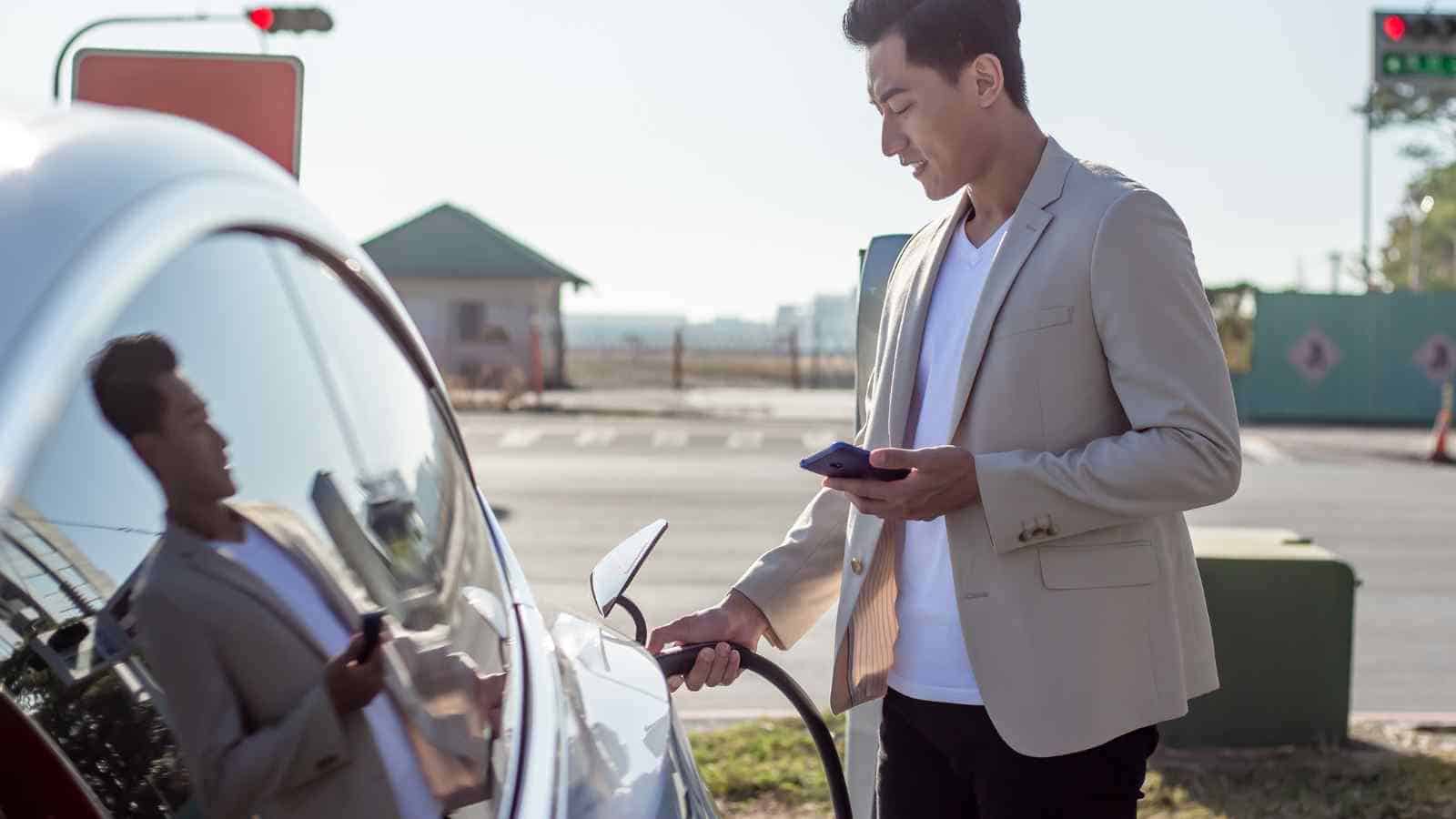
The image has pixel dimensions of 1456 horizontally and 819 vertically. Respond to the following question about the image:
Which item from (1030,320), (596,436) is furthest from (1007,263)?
(596,436)

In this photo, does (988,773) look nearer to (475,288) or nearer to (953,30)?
(953,30)

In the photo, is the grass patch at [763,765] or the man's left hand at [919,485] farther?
the grass patch at [763,765]

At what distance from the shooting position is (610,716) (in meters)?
1.75

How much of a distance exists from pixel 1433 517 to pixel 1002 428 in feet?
42.3

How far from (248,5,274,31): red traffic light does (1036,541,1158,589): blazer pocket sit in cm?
370

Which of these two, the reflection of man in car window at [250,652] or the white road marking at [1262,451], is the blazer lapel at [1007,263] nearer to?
the reflection of man in car window at [250,652]

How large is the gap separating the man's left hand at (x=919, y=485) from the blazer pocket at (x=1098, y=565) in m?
0.14

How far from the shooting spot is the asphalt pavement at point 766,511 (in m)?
7.82

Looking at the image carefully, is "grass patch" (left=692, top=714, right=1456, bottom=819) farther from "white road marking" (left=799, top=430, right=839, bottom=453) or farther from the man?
"white road marking" (left=799, top=430, right=839, bottom=453)

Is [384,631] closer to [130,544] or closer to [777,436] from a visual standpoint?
[130,544]

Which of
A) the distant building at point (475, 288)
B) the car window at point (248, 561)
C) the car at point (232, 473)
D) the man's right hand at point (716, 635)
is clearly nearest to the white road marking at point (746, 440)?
the distant building at point (475, 288)

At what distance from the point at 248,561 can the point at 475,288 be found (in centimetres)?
3768

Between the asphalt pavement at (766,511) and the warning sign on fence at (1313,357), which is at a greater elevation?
the warning sign on fence at (1313,357)

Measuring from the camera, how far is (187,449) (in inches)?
43.4
